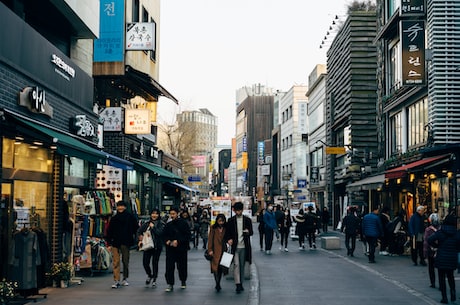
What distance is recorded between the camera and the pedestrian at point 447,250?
1281cm

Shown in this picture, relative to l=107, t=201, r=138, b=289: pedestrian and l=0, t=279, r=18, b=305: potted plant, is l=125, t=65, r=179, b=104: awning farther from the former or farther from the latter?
l=0, t=279, r=18, b=305: potted plant

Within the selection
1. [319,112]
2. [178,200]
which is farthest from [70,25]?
[319,112]

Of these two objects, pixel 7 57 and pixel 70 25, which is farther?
pixel 70 25

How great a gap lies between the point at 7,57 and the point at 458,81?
55.6ft

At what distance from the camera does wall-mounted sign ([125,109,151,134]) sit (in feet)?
91.1

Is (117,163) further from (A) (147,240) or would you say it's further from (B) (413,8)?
(B) (413,8)

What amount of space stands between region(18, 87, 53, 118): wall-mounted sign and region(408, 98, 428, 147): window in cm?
1667

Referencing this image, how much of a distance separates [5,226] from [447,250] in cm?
814

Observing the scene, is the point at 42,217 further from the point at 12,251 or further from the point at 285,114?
the point at 285,114

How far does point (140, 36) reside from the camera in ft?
87.8

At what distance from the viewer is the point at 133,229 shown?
1535cm

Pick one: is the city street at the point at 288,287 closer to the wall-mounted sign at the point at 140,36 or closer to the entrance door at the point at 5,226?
the entrance door at the point at 5,226

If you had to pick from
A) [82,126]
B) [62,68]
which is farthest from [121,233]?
[62,68]

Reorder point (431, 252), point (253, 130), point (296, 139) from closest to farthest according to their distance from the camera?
point (431, 252), point (296, 139), point (253, 130)
